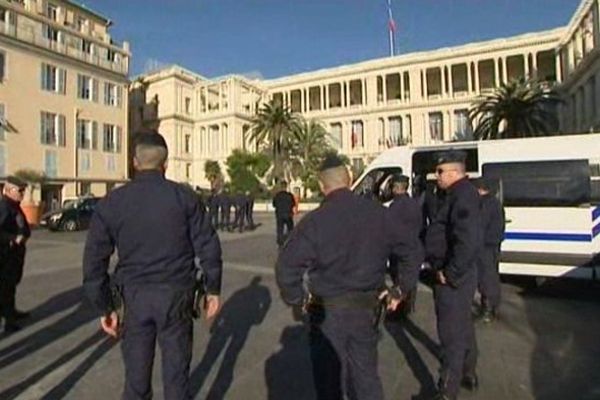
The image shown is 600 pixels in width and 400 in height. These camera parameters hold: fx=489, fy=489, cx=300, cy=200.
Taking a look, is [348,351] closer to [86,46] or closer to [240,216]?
[240,216]

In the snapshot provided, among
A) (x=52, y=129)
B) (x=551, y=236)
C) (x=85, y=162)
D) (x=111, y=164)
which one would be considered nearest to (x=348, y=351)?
(x=551, y=236)

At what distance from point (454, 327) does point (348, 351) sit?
1.27 metres

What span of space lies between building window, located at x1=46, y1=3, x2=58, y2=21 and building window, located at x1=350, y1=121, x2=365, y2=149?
3637 centimetres

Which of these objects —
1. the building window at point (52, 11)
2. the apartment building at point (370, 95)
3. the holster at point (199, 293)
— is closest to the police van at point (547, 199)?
the holster at point (199, 293)

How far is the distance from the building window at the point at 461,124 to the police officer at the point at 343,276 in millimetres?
56550

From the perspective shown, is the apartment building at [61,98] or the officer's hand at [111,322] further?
the apartment building at [61,98]

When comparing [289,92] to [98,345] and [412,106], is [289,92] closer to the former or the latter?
[412,106]

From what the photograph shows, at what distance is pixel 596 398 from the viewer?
4238 millimetres

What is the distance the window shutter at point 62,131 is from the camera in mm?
40625

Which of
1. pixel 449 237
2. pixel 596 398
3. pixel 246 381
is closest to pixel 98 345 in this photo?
pixel 246 381

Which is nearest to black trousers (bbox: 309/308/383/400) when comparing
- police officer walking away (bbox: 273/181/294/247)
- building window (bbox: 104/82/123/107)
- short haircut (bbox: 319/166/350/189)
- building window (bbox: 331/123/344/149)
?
short haircut (bbox: 319/166/350/189)

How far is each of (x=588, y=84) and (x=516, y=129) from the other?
7.57 metres

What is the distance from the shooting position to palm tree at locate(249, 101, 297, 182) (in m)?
55.1

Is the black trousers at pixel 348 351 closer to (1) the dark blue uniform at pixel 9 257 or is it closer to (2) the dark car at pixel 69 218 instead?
(1) the dark blue uniform at pixel 9 257
